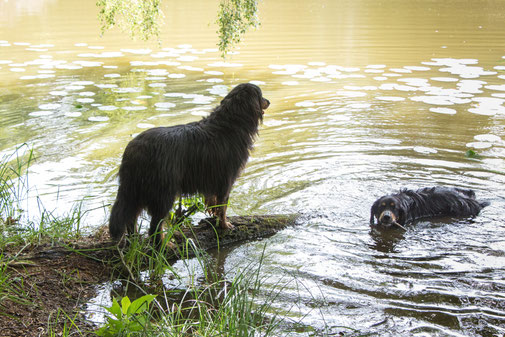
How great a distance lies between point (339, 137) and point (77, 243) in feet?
17.7

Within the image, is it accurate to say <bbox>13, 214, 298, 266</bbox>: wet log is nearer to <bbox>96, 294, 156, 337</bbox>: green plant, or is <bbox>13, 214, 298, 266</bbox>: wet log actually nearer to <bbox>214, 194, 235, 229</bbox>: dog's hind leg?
<bbox>214, 194, 235, 229</bbox>: dog's hind leg

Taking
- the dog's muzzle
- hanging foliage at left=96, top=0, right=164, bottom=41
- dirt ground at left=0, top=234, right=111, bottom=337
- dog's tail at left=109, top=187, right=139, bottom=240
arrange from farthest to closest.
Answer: hanging foliage at left=96, top=0, right=164, bottom=41 → the dog's muzzle → dog's tail at left=109, top=187, right=139, bottom=240 → dirt ground at left=0, top=234, right=111, bottom=337

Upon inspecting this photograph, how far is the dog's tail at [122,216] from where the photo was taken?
180 inches

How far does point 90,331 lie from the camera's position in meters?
3.44

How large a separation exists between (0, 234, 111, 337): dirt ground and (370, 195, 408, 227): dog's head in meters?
3.05

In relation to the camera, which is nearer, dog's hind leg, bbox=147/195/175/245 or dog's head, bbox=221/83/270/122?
dog's hind leg, bbox=147/195/175/245

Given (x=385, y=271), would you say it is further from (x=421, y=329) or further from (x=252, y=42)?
(x=252, y=42)

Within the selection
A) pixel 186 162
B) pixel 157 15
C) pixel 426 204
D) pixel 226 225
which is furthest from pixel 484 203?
pixel 157 15

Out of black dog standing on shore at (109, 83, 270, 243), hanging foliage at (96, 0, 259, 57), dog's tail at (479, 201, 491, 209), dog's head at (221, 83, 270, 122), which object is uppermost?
hanging foliage at (96, 0, 259, 57)

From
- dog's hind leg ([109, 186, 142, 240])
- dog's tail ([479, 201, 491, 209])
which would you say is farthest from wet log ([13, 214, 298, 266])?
dog's tail ([479, 201, 491, 209])

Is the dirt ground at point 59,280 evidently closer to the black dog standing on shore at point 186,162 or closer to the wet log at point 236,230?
the wet log at point 236,230

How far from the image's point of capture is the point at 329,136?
899 cm

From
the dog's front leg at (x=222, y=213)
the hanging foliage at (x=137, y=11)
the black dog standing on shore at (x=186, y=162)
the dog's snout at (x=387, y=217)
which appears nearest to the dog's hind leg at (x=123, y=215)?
the black dog standing on shore at (x=186, y=162)

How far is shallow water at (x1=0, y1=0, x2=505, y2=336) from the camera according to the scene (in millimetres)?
4598
